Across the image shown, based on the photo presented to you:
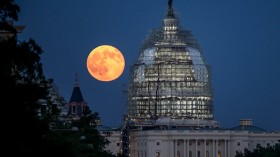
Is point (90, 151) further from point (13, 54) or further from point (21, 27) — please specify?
point (13, 54)

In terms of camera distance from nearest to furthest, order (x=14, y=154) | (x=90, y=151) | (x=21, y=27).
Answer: (x=14, y=154)
(x=21, y=27)
(x=90, y=151)

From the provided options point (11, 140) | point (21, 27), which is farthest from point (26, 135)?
point (21, 27)

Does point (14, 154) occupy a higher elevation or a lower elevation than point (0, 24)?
lower

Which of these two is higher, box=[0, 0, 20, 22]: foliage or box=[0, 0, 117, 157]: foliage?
box=[0, 0, 20, 22]: foliage

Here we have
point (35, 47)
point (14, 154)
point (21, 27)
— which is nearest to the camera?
point (14, 154)

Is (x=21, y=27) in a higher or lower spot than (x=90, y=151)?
higher

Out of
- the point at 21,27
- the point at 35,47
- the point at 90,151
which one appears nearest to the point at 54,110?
the point at 21,27

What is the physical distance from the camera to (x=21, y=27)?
104m

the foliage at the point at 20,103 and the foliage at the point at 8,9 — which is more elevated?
the foliage at the point at 8,9

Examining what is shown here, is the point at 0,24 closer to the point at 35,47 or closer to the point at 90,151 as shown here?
the point at 35,47

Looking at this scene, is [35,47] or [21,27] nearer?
[35,47]

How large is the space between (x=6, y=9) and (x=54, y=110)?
3755cm

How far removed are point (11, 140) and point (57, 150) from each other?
3.34 metres

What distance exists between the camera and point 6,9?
69438mm
